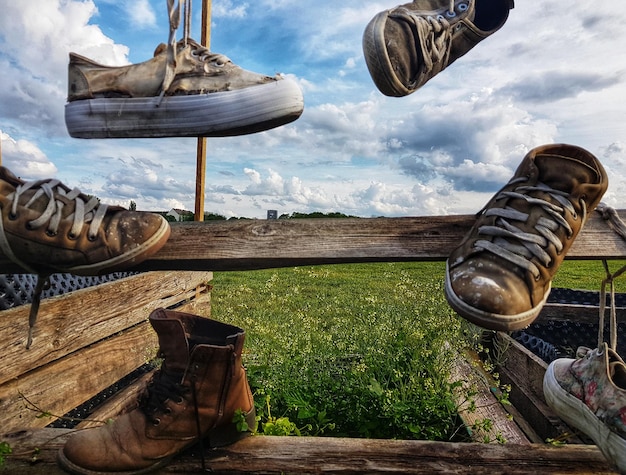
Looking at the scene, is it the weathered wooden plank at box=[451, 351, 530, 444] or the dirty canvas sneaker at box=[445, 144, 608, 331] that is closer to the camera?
the dirty canvas sneaker at box=[445, 144, 608, 331]

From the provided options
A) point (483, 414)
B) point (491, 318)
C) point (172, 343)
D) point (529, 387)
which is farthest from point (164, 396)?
point (529, 387)

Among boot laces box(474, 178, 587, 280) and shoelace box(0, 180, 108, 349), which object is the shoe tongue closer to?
boot laces box(474, 178, 587, 280)

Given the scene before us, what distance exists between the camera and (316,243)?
66.7 inches

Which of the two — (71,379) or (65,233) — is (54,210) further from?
(71,379)

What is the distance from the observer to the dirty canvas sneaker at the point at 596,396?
162 cm

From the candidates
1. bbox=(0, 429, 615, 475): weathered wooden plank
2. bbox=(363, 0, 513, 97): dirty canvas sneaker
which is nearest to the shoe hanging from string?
bbox=(363, 0, 513, 97): dirty canvas sneaker

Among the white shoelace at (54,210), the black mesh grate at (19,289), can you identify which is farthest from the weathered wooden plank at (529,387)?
the black mesh grate at (19,289)

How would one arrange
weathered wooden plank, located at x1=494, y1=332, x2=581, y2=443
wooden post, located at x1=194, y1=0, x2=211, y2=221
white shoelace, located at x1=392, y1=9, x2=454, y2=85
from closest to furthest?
white shoelace, located at x1=392, y1=9, x2=454, y2=85 < weathered wooden plank, located at x1=494, y1=332, x2=581, y2=443 < wooden post, located at x1=194, y1=0, x2=211, y2=221

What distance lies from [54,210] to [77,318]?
1.37 m

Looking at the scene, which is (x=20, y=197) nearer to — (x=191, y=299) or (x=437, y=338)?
(x=437, y=338)

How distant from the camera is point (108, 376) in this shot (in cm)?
299

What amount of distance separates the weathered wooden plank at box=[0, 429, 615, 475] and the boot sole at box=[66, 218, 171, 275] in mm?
755

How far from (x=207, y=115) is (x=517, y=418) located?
2590 mm

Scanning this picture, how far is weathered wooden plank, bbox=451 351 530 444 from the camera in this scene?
7.92 feet
